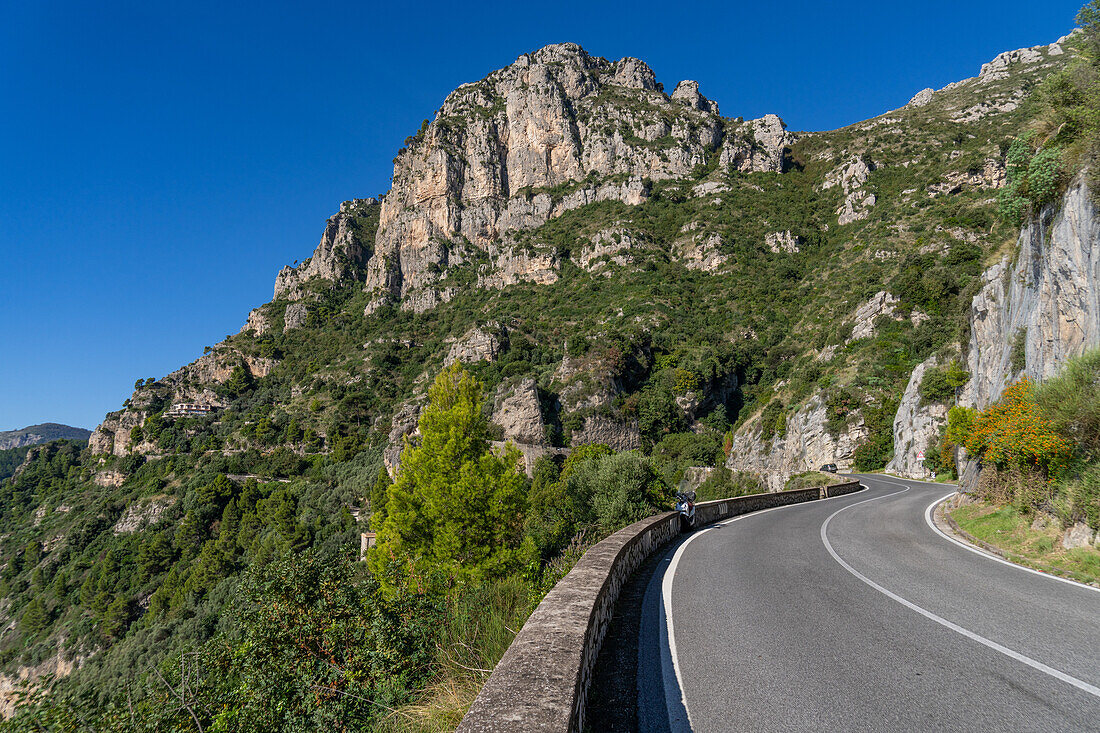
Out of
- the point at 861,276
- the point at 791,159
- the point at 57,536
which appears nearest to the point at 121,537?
the point at 57,536

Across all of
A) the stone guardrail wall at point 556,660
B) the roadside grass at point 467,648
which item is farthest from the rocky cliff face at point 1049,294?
the roadside grass at point 467,648

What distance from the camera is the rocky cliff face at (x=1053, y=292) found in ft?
33.4

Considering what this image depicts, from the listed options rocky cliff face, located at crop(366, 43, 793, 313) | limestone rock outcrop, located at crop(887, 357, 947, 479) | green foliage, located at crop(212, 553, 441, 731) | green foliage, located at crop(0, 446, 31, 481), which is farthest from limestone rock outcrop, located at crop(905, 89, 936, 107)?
green foliage, located at crop(0, 446, 31, 481)

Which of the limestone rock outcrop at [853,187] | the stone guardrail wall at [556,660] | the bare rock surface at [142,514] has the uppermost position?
the limestone rock outcrop at [853,187]

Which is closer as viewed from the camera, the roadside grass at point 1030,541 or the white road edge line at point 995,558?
the white road edge line at point 995,558

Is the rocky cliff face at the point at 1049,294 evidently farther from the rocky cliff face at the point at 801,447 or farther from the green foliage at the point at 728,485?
the rocky cliff face at the point at 801,447

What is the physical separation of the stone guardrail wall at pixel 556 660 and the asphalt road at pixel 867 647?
59cm

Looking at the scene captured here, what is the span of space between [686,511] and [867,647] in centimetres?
901

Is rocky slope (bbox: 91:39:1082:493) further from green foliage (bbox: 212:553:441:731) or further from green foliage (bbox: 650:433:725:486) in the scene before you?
green foliage (bbox: 212:553:441:731)

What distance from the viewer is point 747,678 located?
361 cm

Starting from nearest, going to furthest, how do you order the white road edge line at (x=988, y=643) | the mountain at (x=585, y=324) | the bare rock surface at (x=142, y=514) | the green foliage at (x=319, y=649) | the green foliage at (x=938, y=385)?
1. the white road edge line at (x=988, y=643)
2. the green foliage at (x=319, y=649)
3. the green foliage at (x=938, y=385)
4. the mountain at (x=585, y=324)
5. the bare rock surface at (x=142, y=514)

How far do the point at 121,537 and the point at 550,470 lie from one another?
2502 inches

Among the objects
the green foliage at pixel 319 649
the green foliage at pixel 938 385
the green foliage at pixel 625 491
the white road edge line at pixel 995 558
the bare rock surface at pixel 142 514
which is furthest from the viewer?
the bare rock surface at pixel 142 514

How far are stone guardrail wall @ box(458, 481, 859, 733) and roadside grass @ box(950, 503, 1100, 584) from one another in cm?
693
